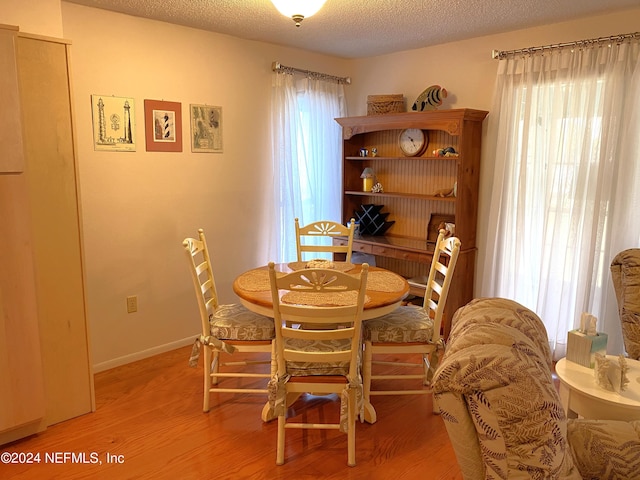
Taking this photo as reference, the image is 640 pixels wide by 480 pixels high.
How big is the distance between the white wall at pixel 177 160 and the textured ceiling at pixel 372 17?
13cm

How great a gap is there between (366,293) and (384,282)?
25 cm

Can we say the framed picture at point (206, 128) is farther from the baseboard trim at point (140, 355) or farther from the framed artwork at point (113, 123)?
the baseboard trim at point (140, 355)

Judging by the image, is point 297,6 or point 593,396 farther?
point 297,6

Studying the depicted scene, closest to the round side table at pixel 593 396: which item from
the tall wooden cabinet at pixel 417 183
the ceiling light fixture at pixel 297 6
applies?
the tall wooden cabinet at pixel 417 183

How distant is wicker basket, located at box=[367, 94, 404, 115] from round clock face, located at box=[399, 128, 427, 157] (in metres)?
0.21

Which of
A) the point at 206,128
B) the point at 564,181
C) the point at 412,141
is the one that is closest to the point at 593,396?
the point at 564,181

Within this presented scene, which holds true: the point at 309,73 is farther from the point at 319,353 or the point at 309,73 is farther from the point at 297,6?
the point at 319,353

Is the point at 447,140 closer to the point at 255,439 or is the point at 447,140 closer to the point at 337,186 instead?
the point at 337,186

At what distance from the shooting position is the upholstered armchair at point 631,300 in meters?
2.26

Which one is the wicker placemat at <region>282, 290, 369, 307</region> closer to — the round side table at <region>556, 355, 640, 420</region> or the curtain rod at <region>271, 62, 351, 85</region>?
the round side table at <region>556, 355, 640, 420</region>

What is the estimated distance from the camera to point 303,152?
168 inches

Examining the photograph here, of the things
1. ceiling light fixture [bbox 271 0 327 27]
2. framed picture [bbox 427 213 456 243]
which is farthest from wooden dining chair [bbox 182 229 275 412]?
framed picture [bbox 427 213 456 243]

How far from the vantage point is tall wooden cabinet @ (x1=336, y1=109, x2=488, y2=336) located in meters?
3.58

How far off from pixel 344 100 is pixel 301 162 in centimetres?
81
